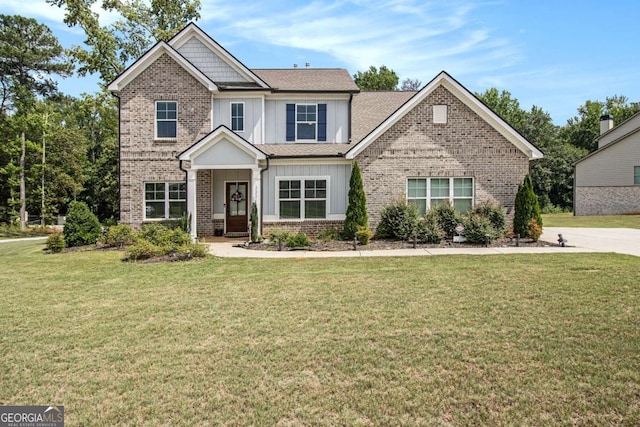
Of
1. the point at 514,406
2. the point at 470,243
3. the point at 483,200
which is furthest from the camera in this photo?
the point at 483,200

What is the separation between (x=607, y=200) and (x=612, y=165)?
284cm

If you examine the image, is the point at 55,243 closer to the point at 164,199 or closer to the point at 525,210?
the point at 164,199

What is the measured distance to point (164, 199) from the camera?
18.0 metres

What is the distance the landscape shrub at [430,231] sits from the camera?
15.2 m

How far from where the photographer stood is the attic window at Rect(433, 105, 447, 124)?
16.7 meters

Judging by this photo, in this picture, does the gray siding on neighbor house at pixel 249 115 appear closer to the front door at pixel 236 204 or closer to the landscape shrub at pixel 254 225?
the front door at pixel 236 204

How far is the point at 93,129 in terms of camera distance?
53.5 meters

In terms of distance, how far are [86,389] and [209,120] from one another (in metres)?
15.0

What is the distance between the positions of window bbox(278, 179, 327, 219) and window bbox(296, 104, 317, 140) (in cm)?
244

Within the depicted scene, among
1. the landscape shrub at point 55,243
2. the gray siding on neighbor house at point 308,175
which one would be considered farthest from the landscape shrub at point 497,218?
the landscape shrub at point 55,243

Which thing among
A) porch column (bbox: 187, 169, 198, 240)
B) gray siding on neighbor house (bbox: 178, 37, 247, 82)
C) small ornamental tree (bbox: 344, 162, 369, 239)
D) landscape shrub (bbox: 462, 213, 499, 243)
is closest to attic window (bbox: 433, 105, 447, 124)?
small ornamental tree (bbox: 344, 162, 369, 239)

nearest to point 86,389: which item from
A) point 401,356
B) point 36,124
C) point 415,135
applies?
point 401,356

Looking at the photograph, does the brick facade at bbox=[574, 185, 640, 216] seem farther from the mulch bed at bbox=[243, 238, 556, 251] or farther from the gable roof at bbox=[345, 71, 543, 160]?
the mulch bed at bbox=[243, 238, 556, 251]

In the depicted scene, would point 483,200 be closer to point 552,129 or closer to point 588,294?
point 588,294
